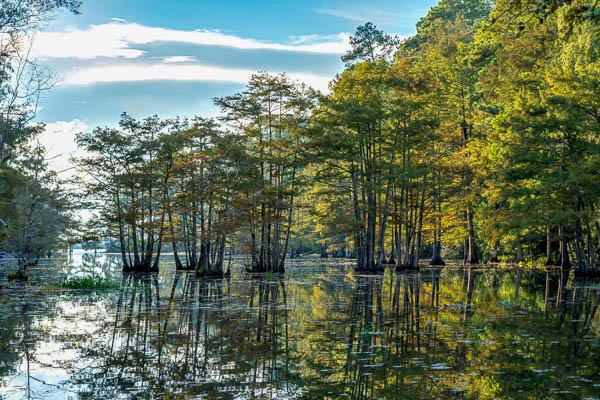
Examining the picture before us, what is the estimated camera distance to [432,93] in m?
38.9

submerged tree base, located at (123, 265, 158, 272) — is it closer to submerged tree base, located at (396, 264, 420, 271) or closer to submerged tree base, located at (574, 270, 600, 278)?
submerged tree base, located at (396, 264, 420, 271)

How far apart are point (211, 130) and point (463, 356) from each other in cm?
2825

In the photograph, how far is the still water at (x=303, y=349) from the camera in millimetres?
6723

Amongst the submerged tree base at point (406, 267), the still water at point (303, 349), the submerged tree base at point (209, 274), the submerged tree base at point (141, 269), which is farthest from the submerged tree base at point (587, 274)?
the submerged tree base at point (141, 269)

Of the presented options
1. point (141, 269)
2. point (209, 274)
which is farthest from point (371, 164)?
point (141, 269)

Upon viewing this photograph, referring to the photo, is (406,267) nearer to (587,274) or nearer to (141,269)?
(587,274)

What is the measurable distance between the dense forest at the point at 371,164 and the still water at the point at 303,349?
13155 millimetres

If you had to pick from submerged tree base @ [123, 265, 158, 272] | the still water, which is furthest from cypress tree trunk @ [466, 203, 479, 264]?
the still water

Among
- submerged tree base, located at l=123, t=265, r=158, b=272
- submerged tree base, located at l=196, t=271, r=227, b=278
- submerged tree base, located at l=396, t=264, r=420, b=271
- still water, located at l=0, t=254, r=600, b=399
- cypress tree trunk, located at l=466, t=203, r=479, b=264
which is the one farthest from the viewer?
cypress tree trunk, located at l=466, t=203, r=479, b=264

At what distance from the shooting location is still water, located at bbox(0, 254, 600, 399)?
6723 mm

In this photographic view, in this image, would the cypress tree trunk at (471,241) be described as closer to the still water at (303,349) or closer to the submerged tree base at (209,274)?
the submerged tree base at (209,274)

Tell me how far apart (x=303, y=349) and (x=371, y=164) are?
28374 mm

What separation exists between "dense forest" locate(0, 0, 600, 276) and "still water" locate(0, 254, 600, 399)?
43.2 feet

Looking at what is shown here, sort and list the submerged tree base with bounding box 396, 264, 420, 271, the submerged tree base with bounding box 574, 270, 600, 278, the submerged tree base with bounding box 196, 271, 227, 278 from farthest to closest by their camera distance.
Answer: the submerged tree base with bounding box 396, 264, 420, 271 → the submerged tree base with bounding box 196, 271, 227, 278 → the submerged tree base with bounding box 574, 270, 600, 278
